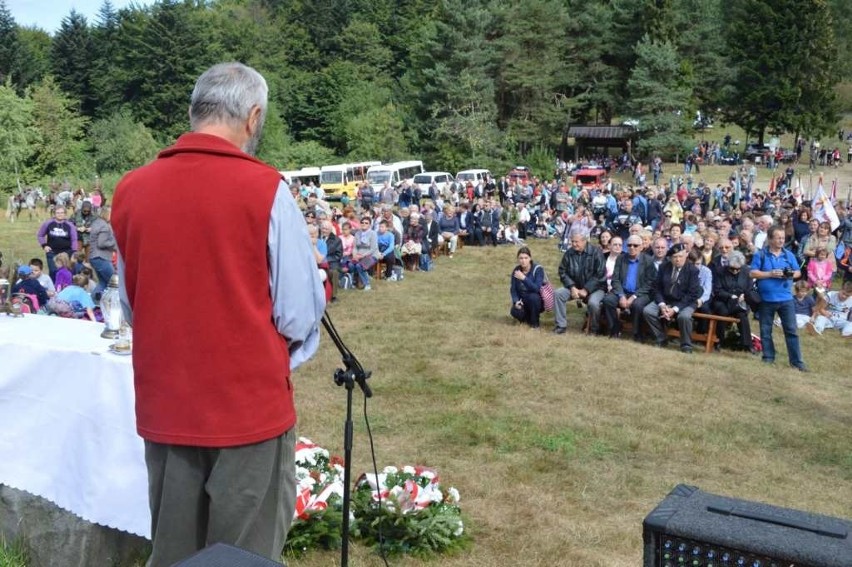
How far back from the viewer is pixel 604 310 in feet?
34.6

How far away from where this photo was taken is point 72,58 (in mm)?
56656

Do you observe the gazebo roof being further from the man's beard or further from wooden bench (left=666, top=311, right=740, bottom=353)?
the man's beard

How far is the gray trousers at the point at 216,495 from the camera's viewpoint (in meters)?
2.19

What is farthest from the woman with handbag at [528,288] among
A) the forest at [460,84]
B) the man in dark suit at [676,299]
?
the forest at [460,84]

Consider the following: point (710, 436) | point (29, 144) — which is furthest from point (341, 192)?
point (710, 436)

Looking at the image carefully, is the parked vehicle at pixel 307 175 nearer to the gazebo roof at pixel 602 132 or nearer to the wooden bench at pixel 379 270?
the gazebo roof at pixel 602 132

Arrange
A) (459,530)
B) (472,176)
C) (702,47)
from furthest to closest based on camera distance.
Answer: (702,47), (472,176), (459,530)

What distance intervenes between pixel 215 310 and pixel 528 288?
8.81 meters

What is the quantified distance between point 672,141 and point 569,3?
14.1m

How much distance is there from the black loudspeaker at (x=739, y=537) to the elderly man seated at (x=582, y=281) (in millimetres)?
8292

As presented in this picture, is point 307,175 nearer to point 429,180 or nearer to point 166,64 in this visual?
point 429,180

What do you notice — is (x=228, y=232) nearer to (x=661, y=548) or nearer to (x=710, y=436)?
(x=661, y=548)

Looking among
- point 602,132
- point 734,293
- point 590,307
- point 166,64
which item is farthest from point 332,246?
point 166,64

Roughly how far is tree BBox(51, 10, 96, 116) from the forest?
96mm
